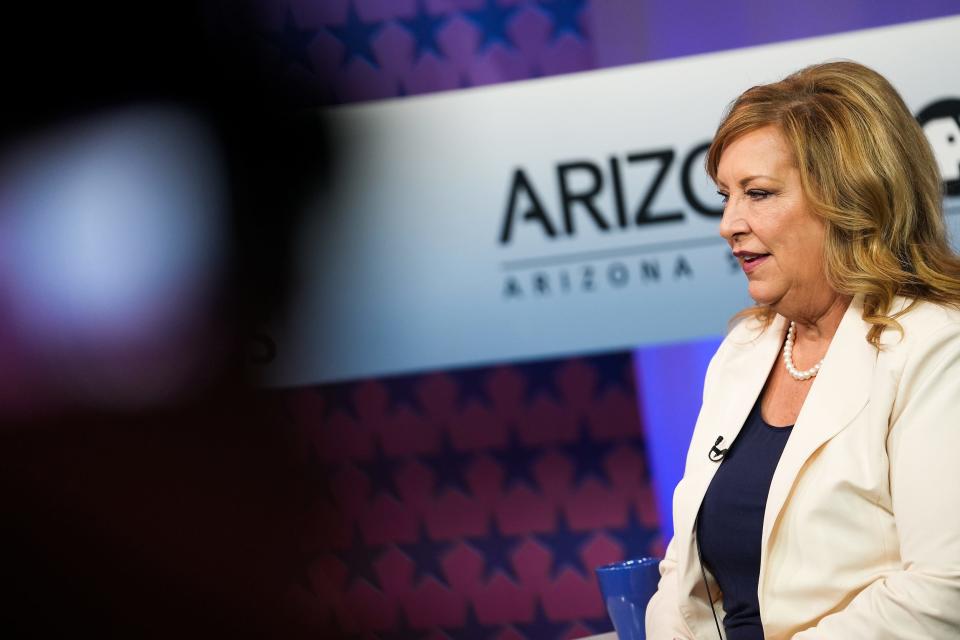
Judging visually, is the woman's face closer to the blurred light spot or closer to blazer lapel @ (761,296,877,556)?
blazer lapel @ (761,296,877,556)

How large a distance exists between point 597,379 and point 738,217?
1.25 m

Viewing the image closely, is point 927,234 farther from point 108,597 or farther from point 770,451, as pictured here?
point 108,597

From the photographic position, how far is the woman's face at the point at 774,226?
6.12 feet

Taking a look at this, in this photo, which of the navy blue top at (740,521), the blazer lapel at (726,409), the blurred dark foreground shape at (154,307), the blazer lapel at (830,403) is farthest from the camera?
the blurred dark foreground shape at (154,307)

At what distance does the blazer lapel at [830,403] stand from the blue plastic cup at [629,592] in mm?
291

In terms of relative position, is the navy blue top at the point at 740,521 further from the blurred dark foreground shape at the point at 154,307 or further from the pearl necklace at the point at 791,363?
the blurred dark foreground shape at the point at 154,307

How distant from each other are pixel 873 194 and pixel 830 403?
0.34m

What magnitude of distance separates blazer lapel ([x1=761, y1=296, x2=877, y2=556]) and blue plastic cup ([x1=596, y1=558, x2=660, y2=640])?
29 cm

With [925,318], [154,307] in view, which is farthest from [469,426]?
[925,318]

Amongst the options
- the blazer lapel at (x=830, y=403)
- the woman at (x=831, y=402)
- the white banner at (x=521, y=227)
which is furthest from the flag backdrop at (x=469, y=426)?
the blazer lapel at (x=830, y=403)

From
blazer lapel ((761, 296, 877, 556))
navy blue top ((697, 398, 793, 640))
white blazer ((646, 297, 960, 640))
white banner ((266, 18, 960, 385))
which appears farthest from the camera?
white banner ((266, 18, 960, 385))

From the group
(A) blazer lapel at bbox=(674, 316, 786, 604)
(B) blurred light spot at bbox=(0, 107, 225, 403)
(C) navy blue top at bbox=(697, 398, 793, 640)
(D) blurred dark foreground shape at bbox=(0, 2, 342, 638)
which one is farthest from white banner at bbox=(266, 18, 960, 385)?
(C) navy blue top at bbox=(697, 398, 793, 640)

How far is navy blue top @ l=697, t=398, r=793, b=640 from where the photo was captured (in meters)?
1.87

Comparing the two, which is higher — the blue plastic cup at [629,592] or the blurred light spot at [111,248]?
the blurred light spot at [111,248]
